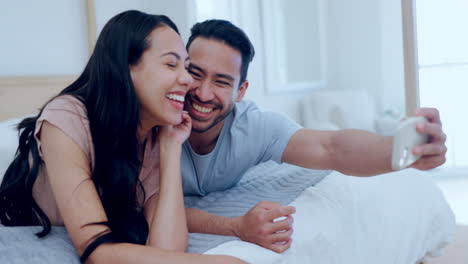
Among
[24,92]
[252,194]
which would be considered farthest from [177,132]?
[24,92]

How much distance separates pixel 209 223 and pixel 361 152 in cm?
43

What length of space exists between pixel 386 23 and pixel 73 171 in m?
3.89

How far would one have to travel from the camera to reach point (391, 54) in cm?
426

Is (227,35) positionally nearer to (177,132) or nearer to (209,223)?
(177,132)

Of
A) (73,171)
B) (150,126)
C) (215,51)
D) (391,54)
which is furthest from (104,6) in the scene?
(391,54)

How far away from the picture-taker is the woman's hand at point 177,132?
1.19 metres

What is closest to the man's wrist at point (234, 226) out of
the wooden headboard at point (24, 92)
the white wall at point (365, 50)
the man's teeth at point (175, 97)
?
the man's teeth at point (175, 97)

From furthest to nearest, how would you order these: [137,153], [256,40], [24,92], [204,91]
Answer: [256,40] → [24,92] → [204,91] → [137,153]

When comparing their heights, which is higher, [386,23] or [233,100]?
[386,23]

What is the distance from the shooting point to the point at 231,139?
1403mm

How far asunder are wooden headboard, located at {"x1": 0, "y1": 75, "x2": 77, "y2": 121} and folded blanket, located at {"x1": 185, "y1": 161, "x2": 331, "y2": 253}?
90 centimetres

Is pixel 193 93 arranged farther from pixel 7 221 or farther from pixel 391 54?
pixel 391 54

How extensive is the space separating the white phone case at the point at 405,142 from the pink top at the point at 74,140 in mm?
627

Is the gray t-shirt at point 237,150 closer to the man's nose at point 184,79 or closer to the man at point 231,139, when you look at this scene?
the man at point 231,139
